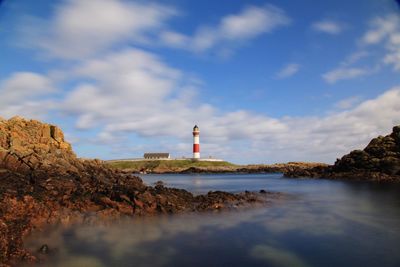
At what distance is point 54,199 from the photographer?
1755 cm

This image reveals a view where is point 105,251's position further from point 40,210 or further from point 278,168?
point 278,168

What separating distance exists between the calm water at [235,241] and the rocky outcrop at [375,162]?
92.7 ft

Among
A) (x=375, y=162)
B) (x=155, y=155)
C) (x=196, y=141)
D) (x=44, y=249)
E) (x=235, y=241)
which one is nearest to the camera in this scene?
(x=44, y=249)

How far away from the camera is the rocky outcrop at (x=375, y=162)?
44938mm

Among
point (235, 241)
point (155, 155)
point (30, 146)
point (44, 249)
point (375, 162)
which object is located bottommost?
point (235, 241)

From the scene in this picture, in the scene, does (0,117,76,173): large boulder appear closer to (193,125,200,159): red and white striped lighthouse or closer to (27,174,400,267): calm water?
(27,174,400,267): calm water

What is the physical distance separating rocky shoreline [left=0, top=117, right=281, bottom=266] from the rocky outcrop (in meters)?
28.6

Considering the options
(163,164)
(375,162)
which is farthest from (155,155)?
(375,162)

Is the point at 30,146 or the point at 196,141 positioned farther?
the point at 196,141

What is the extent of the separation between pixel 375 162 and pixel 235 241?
4153cm

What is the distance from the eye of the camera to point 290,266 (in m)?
10.6

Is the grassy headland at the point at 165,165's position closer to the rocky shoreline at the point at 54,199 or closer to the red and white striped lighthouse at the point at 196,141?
the red and white striped lighthouse at the point at 196,141

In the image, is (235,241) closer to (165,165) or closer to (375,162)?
(375,162)

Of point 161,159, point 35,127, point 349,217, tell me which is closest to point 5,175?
point 35,127
